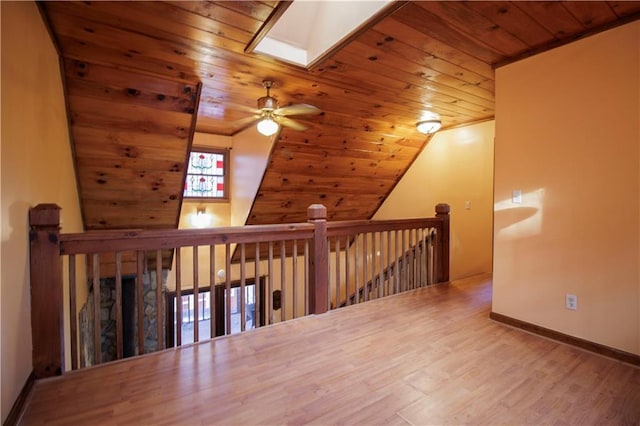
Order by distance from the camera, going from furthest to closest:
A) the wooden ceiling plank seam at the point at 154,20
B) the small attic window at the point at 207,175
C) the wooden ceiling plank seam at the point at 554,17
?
the small attic window at the point at 207,175 → the wooden ceiling plank seam at the point at 554,17 → the wooden ceiling plank seam at the point at 154,20

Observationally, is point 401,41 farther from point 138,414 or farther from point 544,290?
point 138,414

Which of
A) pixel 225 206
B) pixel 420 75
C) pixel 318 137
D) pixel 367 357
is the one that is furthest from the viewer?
pixel 225 206

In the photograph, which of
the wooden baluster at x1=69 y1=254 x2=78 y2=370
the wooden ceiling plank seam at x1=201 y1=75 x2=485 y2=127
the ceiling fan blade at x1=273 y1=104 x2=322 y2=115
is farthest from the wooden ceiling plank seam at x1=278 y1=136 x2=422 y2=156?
the wooden baluster at x1=69 y1=254 x2=78 y2=370

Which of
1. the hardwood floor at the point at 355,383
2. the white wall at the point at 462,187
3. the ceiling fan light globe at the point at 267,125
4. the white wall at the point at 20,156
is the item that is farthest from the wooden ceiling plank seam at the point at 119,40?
the white wall at the point at 462,187

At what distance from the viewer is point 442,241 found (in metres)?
4.18

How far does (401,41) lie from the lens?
91.4 inches

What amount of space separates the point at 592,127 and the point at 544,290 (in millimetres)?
1313

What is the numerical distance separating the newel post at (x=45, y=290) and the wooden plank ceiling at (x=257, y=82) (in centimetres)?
125

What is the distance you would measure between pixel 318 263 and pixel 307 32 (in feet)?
6.59

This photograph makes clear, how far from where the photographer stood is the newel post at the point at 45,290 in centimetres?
189

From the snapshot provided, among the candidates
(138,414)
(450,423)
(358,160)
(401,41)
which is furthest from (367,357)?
(358,160)

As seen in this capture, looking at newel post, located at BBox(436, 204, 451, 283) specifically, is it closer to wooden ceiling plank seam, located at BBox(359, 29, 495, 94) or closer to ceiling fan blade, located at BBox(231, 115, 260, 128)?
wooden ceiling plank seam, located at BBox(359, 29, 495, 94)

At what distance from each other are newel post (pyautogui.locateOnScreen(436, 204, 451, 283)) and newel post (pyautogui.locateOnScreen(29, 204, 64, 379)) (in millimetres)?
3832

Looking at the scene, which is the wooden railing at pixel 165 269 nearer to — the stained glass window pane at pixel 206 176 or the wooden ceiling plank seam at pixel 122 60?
the stained glass window pane at pixel 206 176
